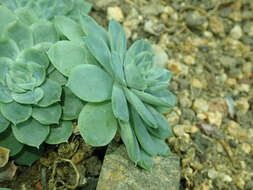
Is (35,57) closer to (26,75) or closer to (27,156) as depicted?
(26,75)

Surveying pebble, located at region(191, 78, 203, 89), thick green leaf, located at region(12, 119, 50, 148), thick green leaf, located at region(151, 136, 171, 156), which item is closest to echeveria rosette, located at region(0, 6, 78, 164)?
thick green leaf, located at region(12, 119, 50, 148)

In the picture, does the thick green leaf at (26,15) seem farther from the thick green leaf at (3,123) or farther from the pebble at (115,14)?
the pebble at (115,14)

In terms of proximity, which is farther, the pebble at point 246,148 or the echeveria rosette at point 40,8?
the pebble at point 246,148

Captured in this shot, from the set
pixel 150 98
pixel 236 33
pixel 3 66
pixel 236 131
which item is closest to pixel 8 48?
pixel 3 66

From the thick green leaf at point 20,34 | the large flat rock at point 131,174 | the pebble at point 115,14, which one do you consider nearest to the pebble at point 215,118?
the large flat rock at point 131,174

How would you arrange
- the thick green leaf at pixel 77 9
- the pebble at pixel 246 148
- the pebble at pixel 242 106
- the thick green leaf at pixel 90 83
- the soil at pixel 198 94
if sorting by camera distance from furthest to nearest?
the pebble at pixel 242 106, the pebble at pixel 246 148, the thick green leaf at pixel 77 9, the soil at pixel 198 94, the thick green leaf at pixel 90 83

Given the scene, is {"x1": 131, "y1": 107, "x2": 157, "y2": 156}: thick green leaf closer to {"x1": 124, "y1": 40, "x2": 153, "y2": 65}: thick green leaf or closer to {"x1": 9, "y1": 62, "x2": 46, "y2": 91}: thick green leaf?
{"x1": 124, "y1": 40, "x2": 153, "y2": 65}: thick green leaf
